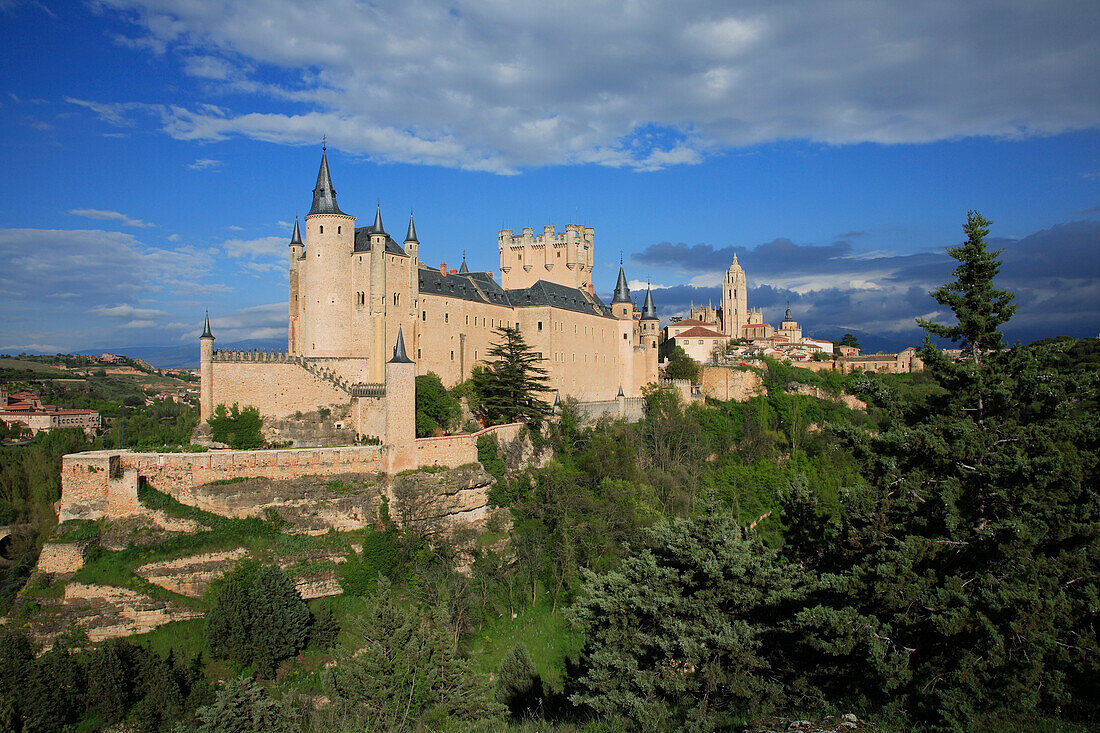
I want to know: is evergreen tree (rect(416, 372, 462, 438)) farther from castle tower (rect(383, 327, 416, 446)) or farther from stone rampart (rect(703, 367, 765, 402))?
stone rampart (rect(703, 367, 765, 402))

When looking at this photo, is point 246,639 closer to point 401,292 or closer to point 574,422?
point 401,292

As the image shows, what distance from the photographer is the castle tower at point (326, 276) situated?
109ft

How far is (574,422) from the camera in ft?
136

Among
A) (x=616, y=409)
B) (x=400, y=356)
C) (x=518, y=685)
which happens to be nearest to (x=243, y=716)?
(x=518, y=685)

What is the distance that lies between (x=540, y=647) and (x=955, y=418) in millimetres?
18042

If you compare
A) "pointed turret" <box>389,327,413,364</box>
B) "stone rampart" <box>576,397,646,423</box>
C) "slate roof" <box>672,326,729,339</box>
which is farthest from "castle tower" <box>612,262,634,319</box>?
"pointed turret" <box>389,327,413,364</box>

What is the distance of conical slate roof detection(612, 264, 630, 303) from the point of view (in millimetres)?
56000

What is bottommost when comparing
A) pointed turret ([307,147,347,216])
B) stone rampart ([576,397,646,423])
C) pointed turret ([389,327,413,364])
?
stone rampart ([576,397,646,423])

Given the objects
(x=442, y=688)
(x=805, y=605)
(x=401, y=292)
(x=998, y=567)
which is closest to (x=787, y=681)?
(x=805, y=605)

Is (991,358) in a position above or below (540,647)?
above

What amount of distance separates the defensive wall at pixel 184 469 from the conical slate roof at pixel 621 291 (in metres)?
31.4

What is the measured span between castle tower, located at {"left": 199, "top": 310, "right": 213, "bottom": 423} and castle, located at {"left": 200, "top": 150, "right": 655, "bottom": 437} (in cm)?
5

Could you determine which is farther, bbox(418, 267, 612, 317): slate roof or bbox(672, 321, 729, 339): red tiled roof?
bbox(672, 321, 729, 339): red tiled roof

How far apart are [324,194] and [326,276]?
13.8ft
